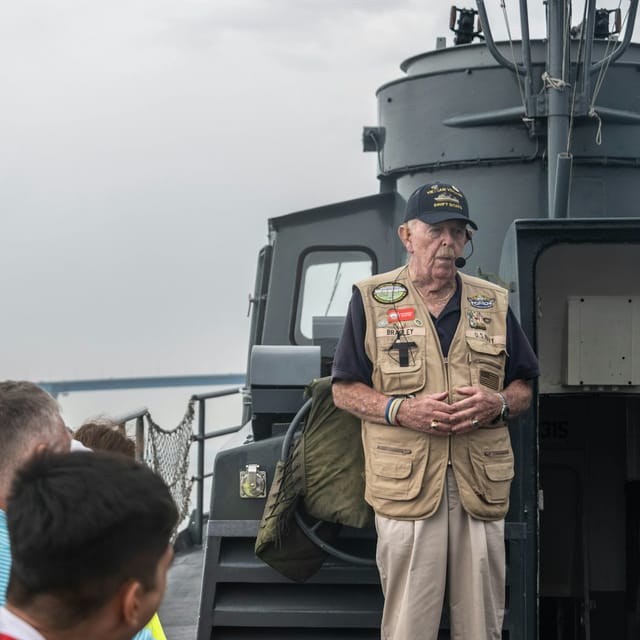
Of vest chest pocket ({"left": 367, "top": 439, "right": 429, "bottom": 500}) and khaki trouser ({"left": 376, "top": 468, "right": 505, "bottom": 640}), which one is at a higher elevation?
vest chest pocket ({"left": 367, "top": 439, "right": 429, "bottom": 500})

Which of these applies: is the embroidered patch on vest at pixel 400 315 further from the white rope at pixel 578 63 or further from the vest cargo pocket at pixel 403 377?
the white rope at pixel 578 63

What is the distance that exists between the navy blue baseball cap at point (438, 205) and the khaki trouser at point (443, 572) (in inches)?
34.7

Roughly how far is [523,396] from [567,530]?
2356 mm

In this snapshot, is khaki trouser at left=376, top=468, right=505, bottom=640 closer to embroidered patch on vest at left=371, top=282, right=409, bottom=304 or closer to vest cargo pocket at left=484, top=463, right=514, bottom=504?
vest cargo pocket at left=484, top=463, right=514, bottom=504

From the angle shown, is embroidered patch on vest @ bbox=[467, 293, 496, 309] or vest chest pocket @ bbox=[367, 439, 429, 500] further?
embroidered patch on vest @ bbox=[467, 293, 496, 309]

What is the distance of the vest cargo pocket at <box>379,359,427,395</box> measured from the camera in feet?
13.1

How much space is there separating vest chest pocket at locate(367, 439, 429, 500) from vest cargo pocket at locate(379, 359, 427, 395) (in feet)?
0.61

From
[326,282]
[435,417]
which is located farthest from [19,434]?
[326,282]

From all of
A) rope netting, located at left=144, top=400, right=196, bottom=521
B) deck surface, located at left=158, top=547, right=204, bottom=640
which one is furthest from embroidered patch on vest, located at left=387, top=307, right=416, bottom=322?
rope netting, located at left=144, top=400, right=196, bottom=521

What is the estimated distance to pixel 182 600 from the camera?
7.34 metres

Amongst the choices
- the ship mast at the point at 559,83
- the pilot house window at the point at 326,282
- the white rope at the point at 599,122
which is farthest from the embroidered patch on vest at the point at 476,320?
the pilot house window at the point at 326,282

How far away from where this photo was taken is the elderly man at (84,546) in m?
1.66

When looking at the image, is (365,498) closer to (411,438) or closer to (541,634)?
(411,438)

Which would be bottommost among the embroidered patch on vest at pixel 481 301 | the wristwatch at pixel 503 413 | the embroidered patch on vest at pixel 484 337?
the wristwatch at pixel 503 413
